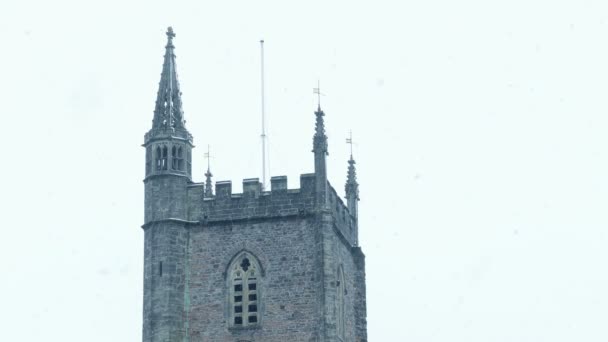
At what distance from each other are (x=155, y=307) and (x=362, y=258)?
11.0 meters

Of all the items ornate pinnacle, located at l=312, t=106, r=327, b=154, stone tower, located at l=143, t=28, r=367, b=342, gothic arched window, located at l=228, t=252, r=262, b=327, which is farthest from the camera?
ornate pinnacle, located at l=312, t=106, r=327, b=154

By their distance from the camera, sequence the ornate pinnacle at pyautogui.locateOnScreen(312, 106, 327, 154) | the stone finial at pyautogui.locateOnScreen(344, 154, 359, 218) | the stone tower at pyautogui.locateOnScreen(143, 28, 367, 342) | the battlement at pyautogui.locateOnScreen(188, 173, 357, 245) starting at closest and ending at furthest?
the stone tower at pyautogui.locateOnScreen(143, 28, 367, 342) < the battlement at pyautogui.locateOnScreen(188, 173, 357, 245) < the ornate pinnacle at pyautogui.locateOnScreen(312, 106, 327, 154) < the stone finial at pyautogui.locateOnScreen(344, 154, 359, 218)

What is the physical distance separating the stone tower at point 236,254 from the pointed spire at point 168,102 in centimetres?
6

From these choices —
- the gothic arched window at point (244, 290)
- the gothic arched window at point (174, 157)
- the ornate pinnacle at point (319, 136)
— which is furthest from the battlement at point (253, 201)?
the gothic arched window at point (244, 290)

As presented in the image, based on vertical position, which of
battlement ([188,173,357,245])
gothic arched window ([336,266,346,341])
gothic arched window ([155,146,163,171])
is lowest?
gothic arched window ([336,266,346,341])

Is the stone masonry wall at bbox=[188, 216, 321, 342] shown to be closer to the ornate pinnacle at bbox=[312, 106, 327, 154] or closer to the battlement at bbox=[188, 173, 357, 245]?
the battlement at bbox=[188, 173, 357, 245]

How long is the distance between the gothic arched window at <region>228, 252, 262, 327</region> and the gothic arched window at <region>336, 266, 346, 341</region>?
10.1 ft

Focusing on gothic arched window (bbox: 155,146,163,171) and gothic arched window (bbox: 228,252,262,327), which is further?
gothic arched window (bbox: 155,146,163,171)

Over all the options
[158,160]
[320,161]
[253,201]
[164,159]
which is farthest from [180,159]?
[320,161]

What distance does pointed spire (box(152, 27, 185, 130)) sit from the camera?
72.4 meters

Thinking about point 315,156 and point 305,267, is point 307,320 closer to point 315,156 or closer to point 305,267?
point 305,267

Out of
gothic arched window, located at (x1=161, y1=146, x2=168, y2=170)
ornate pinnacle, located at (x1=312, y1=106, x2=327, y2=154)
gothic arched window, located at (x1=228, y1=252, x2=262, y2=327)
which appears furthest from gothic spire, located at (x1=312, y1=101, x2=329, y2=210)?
gothic arched window, located at (x1=161, y1=146, x2=168, y2=170)

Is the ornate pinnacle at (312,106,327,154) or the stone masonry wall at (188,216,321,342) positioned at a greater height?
the ornate pinnacle at (312,106,327,154)

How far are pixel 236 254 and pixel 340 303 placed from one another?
4594 mm
